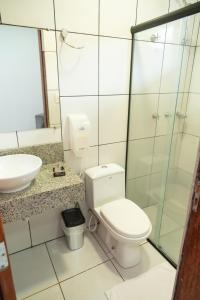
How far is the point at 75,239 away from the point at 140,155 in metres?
1.01

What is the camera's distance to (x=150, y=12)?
1.71 metres

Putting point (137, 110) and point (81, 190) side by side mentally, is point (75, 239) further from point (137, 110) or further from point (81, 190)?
point (137, 110)

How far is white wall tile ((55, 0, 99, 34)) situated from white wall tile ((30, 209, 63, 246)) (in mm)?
1503

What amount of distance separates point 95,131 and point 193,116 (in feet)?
3.18

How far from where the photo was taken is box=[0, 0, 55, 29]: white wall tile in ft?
4.13

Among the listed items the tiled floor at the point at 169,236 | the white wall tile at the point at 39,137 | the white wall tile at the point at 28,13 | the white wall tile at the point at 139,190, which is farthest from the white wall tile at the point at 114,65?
the tiled floor at the point at 169,236

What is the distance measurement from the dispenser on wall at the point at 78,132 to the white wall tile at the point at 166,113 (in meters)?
0.67

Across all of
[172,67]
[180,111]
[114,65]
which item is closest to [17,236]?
[114,65]

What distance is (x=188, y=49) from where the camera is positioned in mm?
1651

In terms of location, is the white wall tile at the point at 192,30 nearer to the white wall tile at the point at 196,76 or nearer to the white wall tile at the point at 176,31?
the white wall tile at the point at 176,31

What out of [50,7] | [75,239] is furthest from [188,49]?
[75,239]

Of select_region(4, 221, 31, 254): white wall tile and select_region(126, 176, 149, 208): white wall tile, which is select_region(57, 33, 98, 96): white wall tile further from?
select_region(4, 221, 31, 254): white wall tile

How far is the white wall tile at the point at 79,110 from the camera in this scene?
1.61 m

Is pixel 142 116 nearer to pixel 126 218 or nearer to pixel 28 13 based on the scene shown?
pixel 126 218
